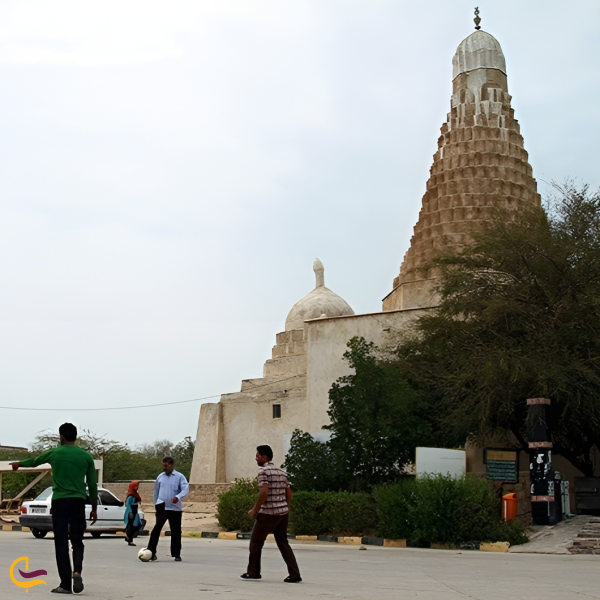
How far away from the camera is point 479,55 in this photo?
3716 cm

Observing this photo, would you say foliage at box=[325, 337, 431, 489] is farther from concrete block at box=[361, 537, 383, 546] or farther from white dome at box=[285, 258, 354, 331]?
white dome at box=[285, 258, 354, 331]

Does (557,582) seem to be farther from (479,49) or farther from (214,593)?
(479,49)

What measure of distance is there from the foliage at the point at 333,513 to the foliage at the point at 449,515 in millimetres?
1346

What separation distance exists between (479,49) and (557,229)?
15.9 metres

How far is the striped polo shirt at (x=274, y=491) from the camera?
393 inches

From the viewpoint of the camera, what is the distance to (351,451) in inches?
895

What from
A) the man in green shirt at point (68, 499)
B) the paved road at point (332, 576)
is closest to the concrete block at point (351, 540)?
the paved road at point (332, 576)

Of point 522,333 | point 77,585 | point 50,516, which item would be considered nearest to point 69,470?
point 77,585

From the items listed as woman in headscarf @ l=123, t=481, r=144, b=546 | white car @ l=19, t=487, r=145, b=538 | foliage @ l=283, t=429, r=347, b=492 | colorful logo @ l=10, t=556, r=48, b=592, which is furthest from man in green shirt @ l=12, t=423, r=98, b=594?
foliage @ l=283, t=429, r=347, b=492

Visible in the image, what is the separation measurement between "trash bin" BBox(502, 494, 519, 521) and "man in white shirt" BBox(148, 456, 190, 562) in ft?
30.0

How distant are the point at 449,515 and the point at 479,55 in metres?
23.9

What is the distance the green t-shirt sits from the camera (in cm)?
830

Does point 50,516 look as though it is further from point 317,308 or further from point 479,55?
point 317,308

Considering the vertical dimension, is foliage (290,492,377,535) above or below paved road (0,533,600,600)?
above
